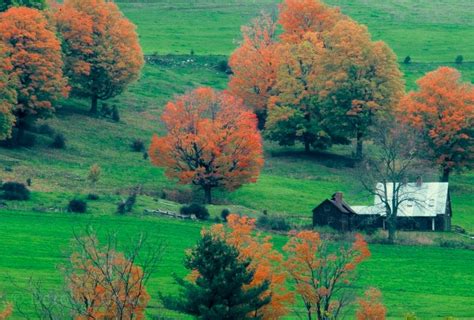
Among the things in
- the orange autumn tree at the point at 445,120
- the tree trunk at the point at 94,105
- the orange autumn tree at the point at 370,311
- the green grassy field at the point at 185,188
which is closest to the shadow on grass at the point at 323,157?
the green grassy field at the point at 185,188

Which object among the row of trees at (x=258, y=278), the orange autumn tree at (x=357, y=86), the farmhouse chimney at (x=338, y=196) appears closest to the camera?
the row of trees at (x=258, y=278)

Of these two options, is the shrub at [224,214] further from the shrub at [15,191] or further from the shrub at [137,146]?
the shrub at [137,146]

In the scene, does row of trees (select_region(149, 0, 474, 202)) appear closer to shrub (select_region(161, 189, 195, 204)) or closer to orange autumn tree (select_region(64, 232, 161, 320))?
shrub (select_region(161, 189, 195, 204))

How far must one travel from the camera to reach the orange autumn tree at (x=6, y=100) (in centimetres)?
9738

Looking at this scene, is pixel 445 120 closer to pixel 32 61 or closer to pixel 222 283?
pixel 32 61

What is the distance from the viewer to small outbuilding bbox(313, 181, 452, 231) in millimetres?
93375

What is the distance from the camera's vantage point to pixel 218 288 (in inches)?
2266

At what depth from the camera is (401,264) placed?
82.8 metres

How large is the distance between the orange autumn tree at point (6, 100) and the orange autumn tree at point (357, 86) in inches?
1010

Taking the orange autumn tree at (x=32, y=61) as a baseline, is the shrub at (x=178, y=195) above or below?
below

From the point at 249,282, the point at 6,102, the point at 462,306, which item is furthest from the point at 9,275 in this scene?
the point at 6,102

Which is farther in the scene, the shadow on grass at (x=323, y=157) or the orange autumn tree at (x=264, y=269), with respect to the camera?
the shadow on grass at (x=323, y=157)

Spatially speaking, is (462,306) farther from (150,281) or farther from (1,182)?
(1,182)

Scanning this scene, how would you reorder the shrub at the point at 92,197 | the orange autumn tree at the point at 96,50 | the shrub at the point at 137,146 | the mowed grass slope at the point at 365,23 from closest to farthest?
the shrub at the point at 92,197, the shrub at the point at 137,146, the orange autumn tree at the point at 96,50, the mowed grass slope at the point at 365,23
